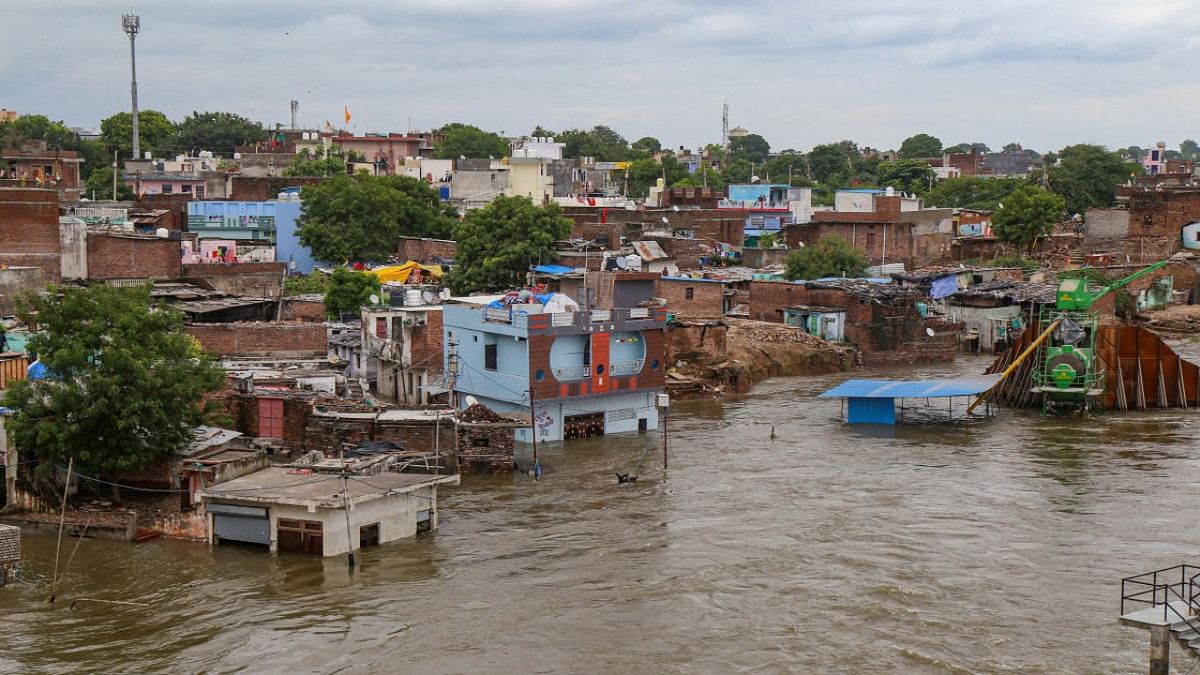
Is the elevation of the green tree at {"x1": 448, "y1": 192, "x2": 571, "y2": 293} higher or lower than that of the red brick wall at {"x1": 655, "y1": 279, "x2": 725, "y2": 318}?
higher

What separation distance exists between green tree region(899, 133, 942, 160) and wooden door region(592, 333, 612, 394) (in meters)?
119

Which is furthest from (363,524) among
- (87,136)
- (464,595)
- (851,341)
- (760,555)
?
(87,136)

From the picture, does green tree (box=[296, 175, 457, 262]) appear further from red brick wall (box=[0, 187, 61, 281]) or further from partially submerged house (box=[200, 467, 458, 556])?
partially submerged house (box=[200, 467, 458, 556])

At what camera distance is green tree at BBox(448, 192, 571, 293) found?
50844mm

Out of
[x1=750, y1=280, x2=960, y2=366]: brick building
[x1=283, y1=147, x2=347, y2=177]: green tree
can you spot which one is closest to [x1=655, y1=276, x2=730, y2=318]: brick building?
[x1=750, y1=280, x2=960, y2=366]: brick building

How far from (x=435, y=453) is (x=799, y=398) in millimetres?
15993

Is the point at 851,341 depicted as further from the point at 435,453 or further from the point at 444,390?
the point at 435,453

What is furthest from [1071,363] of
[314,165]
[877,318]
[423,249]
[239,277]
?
[314,165]

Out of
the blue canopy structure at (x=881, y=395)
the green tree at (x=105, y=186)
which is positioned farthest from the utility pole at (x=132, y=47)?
the blue canopy structure at (x=881, y=395)

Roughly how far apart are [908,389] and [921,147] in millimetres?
117530

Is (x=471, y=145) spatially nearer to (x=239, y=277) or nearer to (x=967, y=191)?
(x=967, y=191)

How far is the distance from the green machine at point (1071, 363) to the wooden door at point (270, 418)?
66.9 feet

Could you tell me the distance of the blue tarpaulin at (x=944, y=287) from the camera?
54.8 m

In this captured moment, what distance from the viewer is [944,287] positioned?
182 ft
